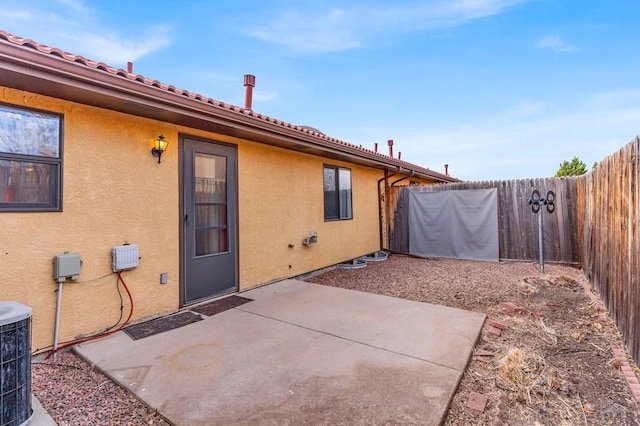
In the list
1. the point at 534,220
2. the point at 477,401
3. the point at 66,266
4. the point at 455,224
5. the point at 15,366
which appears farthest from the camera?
the point at 455,224

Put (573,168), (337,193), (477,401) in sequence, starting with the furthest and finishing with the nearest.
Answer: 1. (573,168)
2. (337,193)
3. (477,401)

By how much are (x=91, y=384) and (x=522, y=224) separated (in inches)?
344

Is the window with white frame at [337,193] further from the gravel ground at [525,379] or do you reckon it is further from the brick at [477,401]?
the brick at [477,401]

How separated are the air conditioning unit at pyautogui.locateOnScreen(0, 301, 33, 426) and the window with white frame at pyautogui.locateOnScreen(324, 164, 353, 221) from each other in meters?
5.41

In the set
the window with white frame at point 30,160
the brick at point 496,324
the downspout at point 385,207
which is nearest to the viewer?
the window with white frame at point 30,160

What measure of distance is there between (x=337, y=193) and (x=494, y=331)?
4580 millimetres

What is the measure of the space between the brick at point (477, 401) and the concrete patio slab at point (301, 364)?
0.13 m

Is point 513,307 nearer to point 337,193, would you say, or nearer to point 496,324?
point 496,324

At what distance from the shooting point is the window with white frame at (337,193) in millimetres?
7051

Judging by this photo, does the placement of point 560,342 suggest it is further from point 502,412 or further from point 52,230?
point 52,230

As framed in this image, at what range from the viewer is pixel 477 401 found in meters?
2.15

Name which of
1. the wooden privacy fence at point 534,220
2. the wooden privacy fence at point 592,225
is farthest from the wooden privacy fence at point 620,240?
the wooden privacy fence at point 534,220

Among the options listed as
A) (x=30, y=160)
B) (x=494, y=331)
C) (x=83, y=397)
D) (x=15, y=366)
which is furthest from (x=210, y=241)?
(x=494, y=331)

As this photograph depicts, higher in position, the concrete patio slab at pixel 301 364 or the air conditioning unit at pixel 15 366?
the air conditioning unit at pixel 15 366
